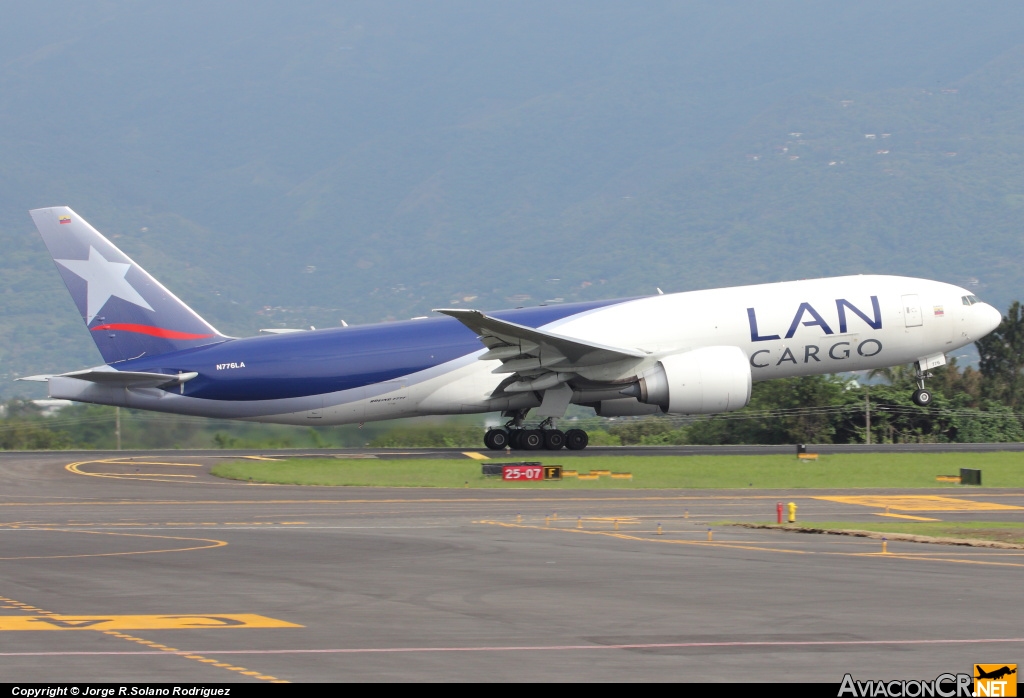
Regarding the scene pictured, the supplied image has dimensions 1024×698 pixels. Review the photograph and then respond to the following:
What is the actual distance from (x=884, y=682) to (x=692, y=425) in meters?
42.2

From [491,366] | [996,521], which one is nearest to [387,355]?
[491,366]

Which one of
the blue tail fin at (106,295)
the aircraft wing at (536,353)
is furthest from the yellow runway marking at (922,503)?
the blue tail fin at (106,295)

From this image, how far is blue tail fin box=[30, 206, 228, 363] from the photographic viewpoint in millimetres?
40469

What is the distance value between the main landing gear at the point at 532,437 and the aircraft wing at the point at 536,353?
5.73 ft

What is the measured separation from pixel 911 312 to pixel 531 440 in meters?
12.3

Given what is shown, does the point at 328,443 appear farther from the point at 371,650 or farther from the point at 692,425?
the point at 371,650

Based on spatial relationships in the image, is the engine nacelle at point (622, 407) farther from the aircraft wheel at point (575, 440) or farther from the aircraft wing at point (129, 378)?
the aircraft wing at point (129, 378)

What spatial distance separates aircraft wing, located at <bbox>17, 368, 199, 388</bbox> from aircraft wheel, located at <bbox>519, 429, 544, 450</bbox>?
9.92m

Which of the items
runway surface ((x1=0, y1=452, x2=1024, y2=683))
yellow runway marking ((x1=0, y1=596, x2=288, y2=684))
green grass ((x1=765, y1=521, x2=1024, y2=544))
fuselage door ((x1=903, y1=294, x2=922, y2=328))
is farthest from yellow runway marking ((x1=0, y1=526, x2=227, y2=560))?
fuselage door ((x1=903, y1=294, x2=922, y2=328))

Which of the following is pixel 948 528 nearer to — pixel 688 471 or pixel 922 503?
pixel 922 503

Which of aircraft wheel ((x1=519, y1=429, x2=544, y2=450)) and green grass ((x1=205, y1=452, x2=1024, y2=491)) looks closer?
green grass ((x1=205, y1=452, x2=1024, y2=491))

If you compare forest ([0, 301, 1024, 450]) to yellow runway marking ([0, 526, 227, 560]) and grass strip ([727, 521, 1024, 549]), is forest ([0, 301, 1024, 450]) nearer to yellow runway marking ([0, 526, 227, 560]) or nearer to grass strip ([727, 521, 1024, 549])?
yellow runway marking ([0, 526, 227, 560])

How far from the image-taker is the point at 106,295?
40.5m

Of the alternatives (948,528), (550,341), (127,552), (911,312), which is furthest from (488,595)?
(911,312)
